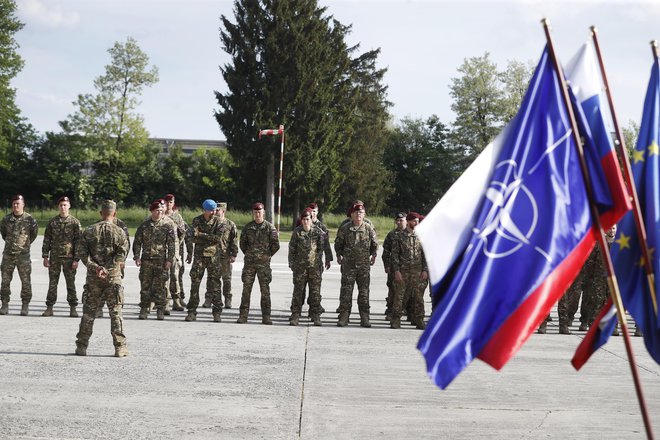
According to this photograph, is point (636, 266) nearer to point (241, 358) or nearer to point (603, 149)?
point (603, 149)

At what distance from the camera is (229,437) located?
675cm

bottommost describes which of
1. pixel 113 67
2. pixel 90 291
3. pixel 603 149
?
pixel 90 291

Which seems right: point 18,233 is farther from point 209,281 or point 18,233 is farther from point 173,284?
point 209,281

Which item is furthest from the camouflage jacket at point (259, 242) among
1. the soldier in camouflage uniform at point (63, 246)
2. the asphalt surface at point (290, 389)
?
the soldier in camouflage uniform at point (63, 246)

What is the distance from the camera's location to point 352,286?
13.9 m

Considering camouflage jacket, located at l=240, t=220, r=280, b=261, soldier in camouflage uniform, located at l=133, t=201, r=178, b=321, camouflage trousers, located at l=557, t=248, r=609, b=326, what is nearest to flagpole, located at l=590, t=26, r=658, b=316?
camouflage trousers, located at l=557, t=248, r=609, b=326

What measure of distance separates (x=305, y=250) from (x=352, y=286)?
→ 3.39ft

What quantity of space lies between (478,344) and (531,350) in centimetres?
760

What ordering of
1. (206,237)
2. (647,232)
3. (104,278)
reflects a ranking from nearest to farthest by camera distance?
(647,232)
(104,278)
(206,237)

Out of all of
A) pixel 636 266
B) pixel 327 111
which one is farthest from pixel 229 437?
pixel 327 111

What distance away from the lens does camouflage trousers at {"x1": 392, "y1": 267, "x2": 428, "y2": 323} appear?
44.4ft

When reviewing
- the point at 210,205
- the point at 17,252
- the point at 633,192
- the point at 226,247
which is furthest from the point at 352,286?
the point at 633,192

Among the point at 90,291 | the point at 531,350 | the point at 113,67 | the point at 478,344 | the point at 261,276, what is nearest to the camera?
the point at 478,344

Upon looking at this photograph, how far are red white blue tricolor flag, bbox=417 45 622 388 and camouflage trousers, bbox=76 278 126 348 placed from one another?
663 centimetres
